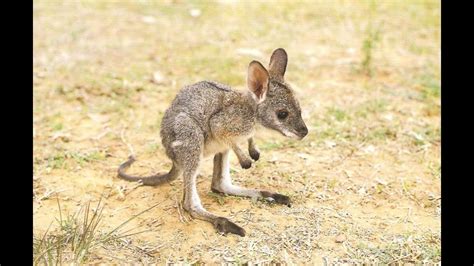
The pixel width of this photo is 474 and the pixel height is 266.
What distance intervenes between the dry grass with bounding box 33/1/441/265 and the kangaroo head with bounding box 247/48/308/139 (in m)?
0.56

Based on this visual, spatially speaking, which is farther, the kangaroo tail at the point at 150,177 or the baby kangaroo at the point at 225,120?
the kangaroo tail at the point at 150,177

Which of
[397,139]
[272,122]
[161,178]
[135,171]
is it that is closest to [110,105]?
[135,171]

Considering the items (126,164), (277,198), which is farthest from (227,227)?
(126,164)

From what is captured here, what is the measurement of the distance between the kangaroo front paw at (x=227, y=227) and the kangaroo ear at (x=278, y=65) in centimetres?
105

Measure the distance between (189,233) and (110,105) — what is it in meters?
2.46

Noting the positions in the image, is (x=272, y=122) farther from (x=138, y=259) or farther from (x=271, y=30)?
(x=271, y=30)

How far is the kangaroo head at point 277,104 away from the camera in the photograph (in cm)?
422

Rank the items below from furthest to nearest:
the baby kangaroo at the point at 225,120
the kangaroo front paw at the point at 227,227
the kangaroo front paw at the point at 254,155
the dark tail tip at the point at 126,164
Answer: the dark tail tip at the point at 126,164 < the kangaroo front paw at the point at 254,155 < the baby kangaroo at the point at 225,120 < the kangaroo front paw at the point at 227,227

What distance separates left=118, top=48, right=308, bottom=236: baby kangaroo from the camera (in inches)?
163

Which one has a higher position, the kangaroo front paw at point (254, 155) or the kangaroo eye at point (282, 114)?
the kangaroo eye at point (282, 114)

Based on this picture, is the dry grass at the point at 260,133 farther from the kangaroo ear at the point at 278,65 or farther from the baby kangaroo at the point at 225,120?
the kangaroo ear at the point at 278,65

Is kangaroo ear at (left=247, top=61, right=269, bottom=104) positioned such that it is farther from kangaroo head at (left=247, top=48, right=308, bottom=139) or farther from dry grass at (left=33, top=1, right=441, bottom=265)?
dry grass at (left=33, top=1, right=441, bottom=265)

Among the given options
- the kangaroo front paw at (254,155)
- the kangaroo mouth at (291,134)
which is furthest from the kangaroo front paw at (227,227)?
the kangaroo mouth at (291,134)

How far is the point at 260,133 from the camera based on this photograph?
14.5ft
